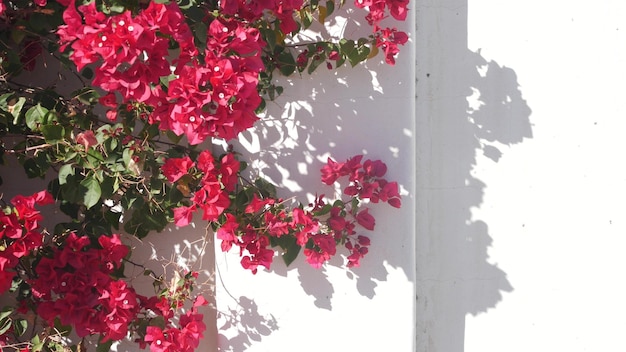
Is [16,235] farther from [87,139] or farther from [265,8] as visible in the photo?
[265,8]

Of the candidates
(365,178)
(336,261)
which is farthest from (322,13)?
(336,261)

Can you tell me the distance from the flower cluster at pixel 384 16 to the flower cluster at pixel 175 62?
37cm

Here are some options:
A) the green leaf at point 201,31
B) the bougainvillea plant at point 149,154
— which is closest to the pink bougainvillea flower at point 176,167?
the bougainvillea plant at point 149,154

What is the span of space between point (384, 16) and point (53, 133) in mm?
882

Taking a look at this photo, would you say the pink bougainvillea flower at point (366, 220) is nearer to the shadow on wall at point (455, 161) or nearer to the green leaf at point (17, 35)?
the shadow on wall at point (455, 161)

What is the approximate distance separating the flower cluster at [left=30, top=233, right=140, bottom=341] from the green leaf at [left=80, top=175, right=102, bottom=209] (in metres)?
0.13

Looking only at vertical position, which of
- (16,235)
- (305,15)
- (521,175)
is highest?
(305,15)

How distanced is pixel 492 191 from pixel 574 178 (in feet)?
0.80

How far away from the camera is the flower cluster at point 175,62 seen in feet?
4.27

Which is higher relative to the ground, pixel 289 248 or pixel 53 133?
pixel 53 133

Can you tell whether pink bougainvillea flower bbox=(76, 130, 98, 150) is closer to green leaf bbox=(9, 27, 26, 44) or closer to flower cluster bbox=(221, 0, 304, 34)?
green leaf bbox=(9, 27, 26, 44)

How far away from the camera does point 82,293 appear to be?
1598 mm

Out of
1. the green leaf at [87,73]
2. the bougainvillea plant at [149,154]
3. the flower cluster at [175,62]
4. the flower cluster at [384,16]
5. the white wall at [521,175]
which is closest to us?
the flower cluster at [175,62]

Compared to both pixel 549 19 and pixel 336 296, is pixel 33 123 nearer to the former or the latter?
pixel 336 296
